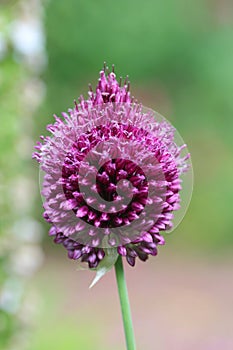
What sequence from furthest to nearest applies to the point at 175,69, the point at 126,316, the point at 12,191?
the point at 175,69 → the point at 12,191 → the point at 126,316

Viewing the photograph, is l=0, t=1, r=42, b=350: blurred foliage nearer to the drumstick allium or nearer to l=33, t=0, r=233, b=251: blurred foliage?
the drumstick allium

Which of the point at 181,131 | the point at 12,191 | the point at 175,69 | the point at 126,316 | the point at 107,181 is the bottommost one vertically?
the point at 126,316

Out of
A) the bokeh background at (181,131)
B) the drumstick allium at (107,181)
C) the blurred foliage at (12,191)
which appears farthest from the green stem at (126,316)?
the bokeh background at (181,131)

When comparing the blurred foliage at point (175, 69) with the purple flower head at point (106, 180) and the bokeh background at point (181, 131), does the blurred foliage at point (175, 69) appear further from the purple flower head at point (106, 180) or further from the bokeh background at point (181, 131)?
the purple flower head at point (106, 180)

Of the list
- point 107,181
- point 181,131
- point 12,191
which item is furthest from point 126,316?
point 181,131

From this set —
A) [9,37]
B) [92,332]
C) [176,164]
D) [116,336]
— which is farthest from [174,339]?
[176,164]

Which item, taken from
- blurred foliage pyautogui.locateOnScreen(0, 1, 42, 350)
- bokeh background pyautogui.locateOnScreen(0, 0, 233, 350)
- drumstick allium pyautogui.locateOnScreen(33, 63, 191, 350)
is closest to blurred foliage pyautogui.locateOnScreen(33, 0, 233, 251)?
bokeh background pyautogui.locateOnScreen(0, 0, 233, 350)

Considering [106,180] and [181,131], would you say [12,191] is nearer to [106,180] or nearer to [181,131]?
[106,180]

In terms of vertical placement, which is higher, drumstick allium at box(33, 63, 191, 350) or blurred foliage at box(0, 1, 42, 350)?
blurred foliage at box(0, 1, 42, 350)
